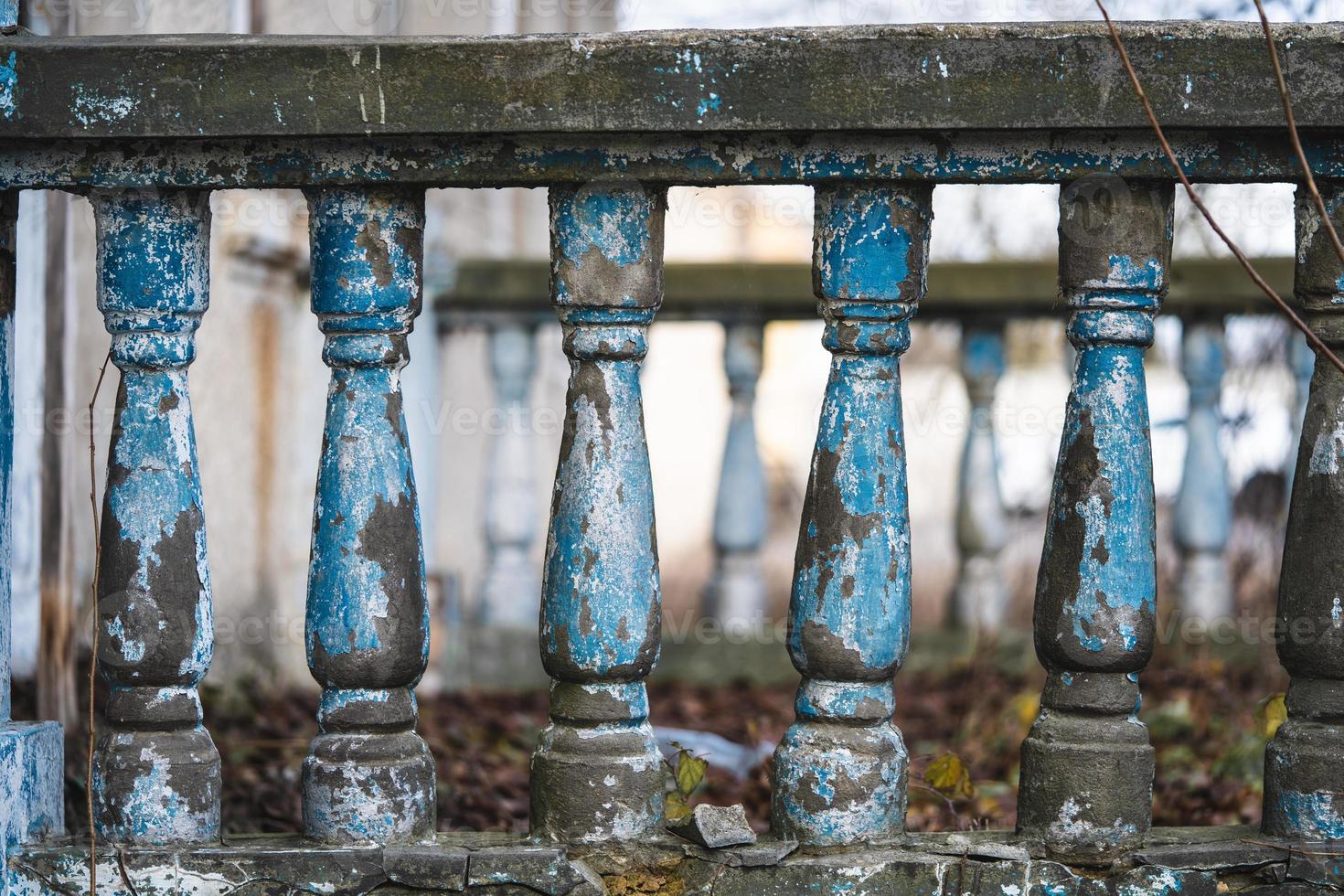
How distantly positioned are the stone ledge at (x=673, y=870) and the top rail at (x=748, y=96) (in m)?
0.84

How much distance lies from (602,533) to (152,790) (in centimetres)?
65

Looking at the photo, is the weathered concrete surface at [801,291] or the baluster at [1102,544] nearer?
the baluster at [1102,544]

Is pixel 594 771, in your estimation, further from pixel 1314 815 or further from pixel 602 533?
pixel 1314 815

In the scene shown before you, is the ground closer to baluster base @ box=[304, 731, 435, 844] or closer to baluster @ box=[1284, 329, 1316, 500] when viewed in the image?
baluster base @ box=[304, 731, 435, 844]

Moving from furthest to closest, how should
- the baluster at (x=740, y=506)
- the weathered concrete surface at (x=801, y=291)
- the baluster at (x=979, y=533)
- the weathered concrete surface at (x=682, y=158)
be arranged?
the baluster at (x=979, y=533), the baluster at (x=740, y=506), the weathered concrete surface at (x=801, y=291), the weathered concrete surface at (x=682, y=158)

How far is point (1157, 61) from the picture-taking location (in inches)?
60.1

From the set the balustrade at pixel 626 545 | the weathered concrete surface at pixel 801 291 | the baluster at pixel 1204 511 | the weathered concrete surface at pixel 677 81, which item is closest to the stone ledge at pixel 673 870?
the balustrade at pixel 626 545

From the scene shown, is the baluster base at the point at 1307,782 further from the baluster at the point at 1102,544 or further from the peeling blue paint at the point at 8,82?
the peeling blue paint at the point at 8,82

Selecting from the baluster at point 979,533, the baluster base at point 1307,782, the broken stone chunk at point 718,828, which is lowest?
the broken stone chunk at point 718,828

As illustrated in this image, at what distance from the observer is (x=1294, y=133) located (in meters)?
1.52

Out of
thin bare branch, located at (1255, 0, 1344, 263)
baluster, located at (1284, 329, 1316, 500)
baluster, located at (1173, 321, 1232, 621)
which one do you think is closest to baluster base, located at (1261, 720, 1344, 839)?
thin bare branch, located at (1255, 0, 1344, 263)

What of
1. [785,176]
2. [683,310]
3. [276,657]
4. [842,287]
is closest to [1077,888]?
[842,287]

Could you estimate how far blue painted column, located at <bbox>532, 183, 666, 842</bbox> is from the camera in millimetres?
1662

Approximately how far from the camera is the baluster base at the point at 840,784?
66.3 inches
